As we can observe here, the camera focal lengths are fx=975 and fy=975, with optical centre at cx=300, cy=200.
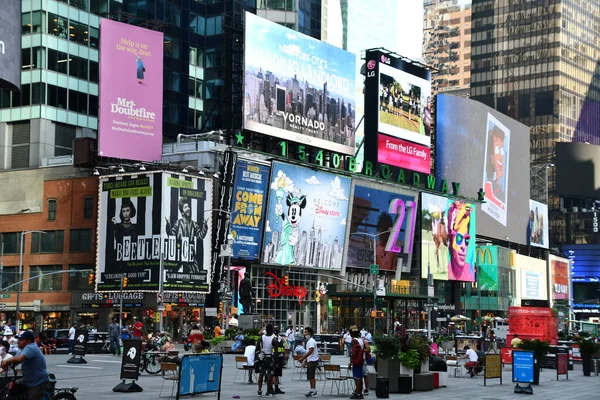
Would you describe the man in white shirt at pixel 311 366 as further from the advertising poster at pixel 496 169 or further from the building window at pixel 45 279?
the advertising poster at pixel 496 169

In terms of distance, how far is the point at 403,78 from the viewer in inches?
4363

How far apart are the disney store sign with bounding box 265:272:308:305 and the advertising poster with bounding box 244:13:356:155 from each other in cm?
1353

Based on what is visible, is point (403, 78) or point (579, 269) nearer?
point (403, 78)

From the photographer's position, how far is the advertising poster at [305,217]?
296 ft

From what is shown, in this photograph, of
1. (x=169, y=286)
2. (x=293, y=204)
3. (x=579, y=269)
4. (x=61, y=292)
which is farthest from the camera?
(x=579, y=269)

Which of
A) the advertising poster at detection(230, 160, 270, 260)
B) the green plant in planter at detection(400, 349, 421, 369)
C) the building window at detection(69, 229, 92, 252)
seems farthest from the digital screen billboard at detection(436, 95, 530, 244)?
the green plant in planter at detection(400, 349, 421, 369)

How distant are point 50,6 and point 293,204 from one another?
30999 millimetres

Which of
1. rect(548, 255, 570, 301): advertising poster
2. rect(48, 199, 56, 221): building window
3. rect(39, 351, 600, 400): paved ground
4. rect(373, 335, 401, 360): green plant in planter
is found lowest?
rect(39, 351, 600, 400): paved ground

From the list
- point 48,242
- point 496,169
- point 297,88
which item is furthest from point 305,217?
point 496,169

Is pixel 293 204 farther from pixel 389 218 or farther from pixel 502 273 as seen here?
pixel 502 273

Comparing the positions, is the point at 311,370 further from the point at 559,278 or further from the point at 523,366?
the point at 559,278

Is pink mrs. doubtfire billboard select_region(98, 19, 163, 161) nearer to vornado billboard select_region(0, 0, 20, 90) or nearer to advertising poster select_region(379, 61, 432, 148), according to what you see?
advertising poster select_region(379, 61, 432, 148)

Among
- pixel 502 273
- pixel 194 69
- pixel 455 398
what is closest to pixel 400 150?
pixel 194 69

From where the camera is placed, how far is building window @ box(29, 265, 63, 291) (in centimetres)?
8712
